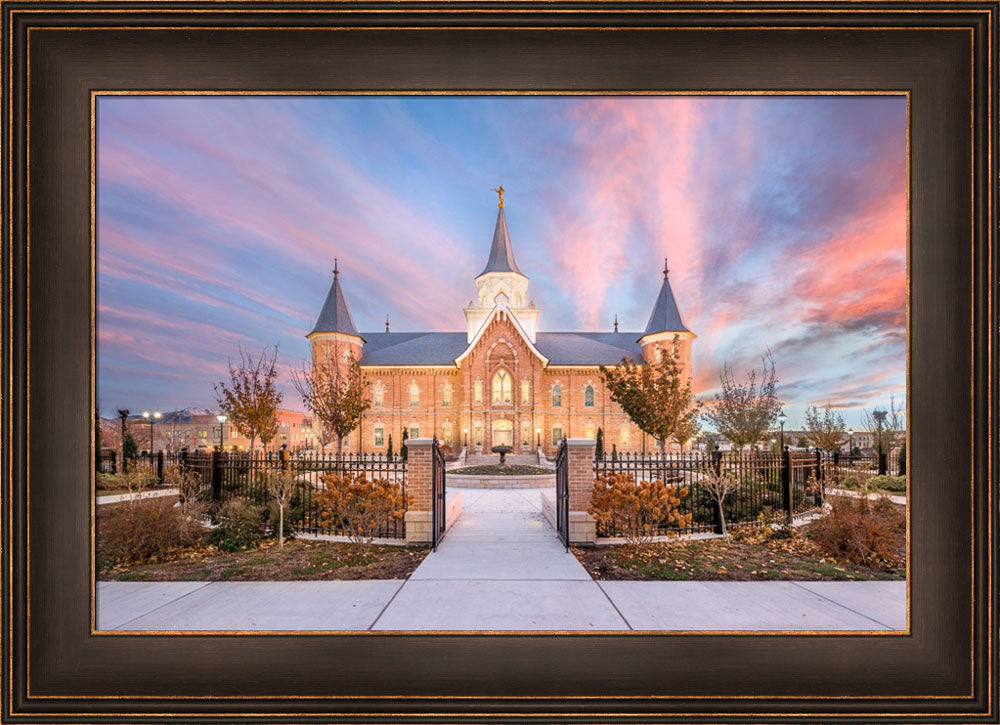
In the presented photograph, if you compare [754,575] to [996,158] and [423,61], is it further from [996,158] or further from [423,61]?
[423,61]

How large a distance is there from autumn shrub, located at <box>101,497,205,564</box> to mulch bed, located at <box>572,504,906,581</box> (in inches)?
257

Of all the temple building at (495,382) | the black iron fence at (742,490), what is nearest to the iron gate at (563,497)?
the black iron fence at (742,490)

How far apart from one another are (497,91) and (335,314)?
31394mm

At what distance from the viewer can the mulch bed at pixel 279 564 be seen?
5684 millimetres

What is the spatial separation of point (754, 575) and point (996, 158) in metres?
5.26

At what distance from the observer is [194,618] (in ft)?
14.4

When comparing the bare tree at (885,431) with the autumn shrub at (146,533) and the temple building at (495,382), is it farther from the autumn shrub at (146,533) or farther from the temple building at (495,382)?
the autumn shrub at (146,533)

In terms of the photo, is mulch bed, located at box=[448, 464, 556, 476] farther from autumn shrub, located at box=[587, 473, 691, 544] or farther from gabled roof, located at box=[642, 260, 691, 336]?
gabled roof, located at box=[642, 260, 691, 336]

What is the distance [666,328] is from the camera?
3044cm

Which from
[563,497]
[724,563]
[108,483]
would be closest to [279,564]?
[563,497]

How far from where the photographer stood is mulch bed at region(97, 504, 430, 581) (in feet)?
18.6

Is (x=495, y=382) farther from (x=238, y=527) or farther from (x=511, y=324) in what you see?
(x=238, y=527)

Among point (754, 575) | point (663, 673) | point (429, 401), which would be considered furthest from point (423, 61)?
point (429, 401)

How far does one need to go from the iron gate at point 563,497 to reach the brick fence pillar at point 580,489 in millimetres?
76
